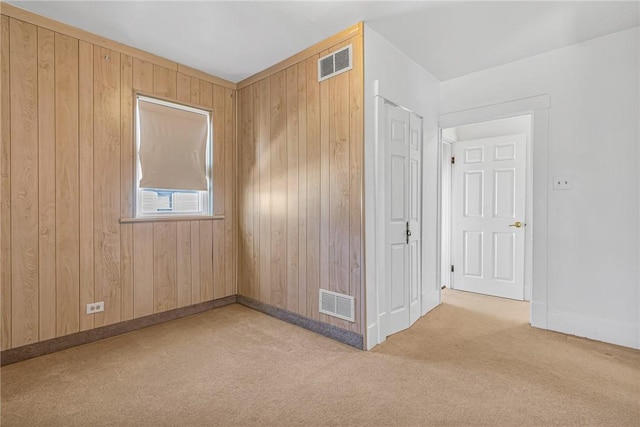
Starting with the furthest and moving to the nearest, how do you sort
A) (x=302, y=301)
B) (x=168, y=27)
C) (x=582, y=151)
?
1. (x=302, y=301)
2. (x=582, y=151)
3. (x=168, y=27)

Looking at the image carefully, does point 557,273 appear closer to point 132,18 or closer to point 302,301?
point 302,301

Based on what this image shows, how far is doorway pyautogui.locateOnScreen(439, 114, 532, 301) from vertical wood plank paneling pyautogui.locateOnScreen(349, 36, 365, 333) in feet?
5.15

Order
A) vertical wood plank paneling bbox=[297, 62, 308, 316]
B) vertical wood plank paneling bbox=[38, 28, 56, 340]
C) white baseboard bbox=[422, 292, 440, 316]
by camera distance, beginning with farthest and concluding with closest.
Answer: white baseboard bbox=[422, 292, 440, 316] < vertical wood plank paneling bbox=[297, 62, 308, 316] < vertical wood plank paneling bbox=[38, 28, 56, 340]

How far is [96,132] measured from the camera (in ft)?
9.23

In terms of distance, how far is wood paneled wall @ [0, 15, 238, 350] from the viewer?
7.92 feet

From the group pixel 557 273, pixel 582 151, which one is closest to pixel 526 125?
pixel 582 151

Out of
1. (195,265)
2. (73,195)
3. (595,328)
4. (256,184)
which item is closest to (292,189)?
(256,184)

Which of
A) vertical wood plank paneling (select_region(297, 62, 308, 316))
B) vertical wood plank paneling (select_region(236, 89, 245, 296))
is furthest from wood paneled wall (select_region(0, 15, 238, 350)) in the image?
vertical wood plank paneling (select_region(297, 62, 308, 316))

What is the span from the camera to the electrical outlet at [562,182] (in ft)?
9.60

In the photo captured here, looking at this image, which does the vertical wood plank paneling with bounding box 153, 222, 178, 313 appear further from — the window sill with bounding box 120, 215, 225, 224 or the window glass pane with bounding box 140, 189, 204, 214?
the window glass pane with bounding box 140, 189, 204, 214

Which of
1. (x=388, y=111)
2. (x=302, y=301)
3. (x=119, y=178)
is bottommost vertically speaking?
(x=302, y=301)

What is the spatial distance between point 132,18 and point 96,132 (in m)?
0.99

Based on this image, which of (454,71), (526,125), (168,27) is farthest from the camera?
(526,125)

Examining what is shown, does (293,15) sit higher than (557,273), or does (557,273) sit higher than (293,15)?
(293,15)
